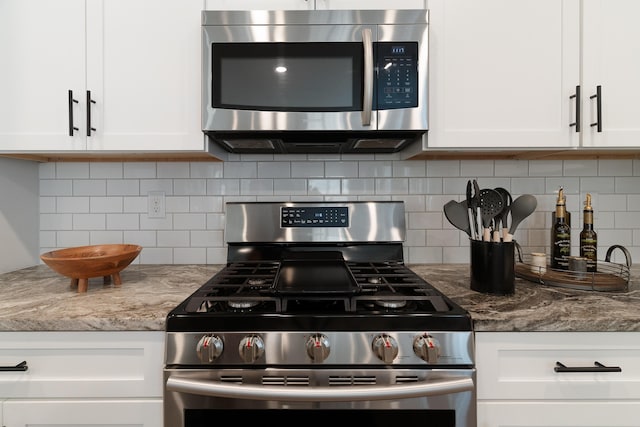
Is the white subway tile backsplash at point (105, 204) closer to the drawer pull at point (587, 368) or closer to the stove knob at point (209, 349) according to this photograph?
the stove knob at point (209, 349)

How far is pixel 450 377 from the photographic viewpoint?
0.92m

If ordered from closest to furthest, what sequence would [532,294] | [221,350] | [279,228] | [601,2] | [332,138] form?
[221,350] → [532,294] → [601,2] → [332,138] → [279,228]

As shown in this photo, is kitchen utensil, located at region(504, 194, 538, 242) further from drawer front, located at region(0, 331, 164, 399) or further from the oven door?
drawer front, located at region(0, 331, 164, 399)

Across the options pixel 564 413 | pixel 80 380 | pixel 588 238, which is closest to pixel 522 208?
pixel 588 238

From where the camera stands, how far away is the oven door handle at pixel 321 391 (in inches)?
34.3

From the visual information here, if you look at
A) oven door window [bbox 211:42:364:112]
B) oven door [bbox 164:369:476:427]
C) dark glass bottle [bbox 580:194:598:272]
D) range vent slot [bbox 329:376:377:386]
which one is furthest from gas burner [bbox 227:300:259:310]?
dark glass bottle [bbox 580:194:598:272]

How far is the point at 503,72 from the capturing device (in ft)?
4.24

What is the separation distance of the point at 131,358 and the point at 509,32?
5.29 feet

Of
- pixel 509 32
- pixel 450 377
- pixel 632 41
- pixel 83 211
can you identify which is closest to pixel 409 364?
pixel 450 377

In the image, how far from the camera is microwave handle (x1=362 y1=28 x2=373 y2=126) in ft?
4.01

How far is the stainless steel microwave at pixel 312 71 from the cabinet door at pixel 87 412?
88 cm

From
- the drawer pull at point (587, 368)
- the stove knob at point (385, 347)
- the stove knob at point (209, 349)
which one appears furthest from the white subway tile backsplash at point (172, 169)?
the drawer pull at point (587, 368)

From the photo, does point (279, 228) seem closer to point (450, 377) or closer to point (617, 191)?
point (450, 377)

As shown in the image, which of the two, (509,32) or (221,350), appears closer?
(221,350)
